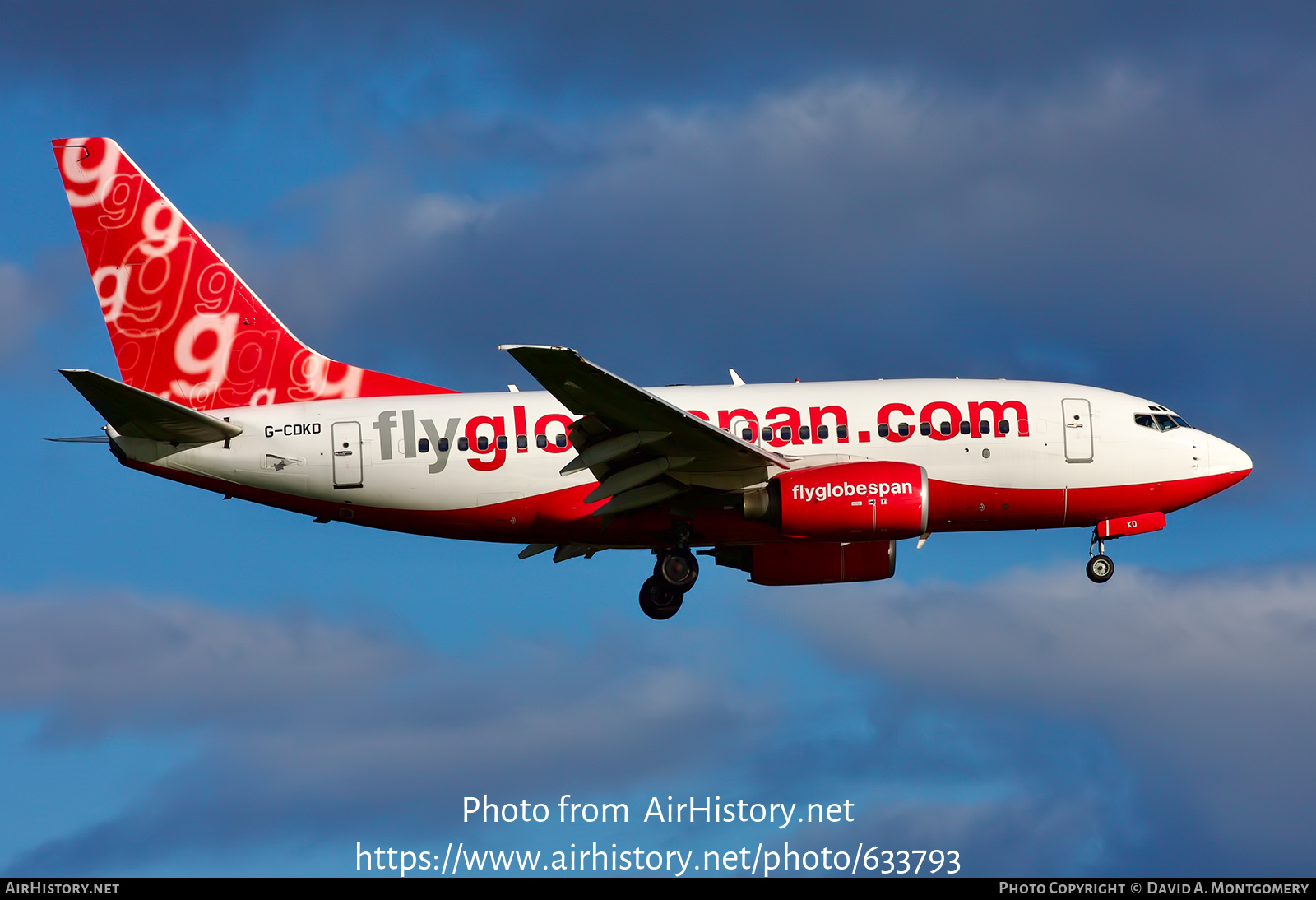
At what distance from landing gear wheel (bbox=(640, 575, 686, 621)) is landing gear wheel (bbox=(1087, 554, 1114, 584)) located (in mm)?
10164

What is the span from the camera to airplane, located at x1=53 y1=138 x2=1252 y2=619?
37625 mm

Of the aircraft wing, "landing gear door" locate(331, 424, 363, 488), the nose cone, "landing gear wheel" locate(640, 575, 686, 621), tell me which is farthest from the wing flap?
the nose cone

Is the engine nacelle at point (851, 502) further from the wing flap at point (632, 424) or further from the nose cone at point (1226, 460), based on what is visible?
the nose cone at point (1226, 460)

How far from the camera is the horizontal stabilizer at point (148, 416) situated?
118 ft

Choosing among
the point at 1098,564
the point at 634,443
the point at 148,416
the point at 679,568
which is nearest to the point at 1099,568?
the point at 1098,564

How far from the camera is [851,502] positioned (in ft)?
122

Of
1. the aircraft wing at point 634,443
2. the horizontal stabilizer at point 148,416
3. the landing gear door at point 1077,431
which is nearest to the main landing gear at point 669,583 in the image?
the aircraft wing at point 634,443

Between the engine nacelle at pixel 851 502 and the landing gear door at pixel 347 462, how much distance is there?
31.7ft

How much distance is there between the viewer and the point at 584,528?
1558 inches

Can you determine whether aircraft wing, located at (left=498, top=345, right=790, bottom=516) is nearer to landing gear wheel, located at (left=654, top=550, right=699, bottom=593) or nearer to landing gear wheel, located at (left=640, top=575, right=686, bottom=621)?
landing gear wheel, located at (left=654, top=550, right=699, bottom=593)

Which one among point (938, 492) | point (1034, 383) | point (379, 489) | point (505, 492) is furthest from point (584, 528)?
point (1034, 383)

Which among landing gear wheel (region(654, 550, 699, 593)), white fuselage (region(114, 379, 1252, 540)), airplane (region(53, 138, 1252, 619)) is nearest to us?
airplane (region(53, 138, 1252, 619))

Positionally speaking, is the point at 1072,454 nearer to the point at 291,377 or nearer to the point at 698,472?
the point at 698,472

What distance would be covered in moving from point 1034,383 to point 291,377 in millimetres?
18536
